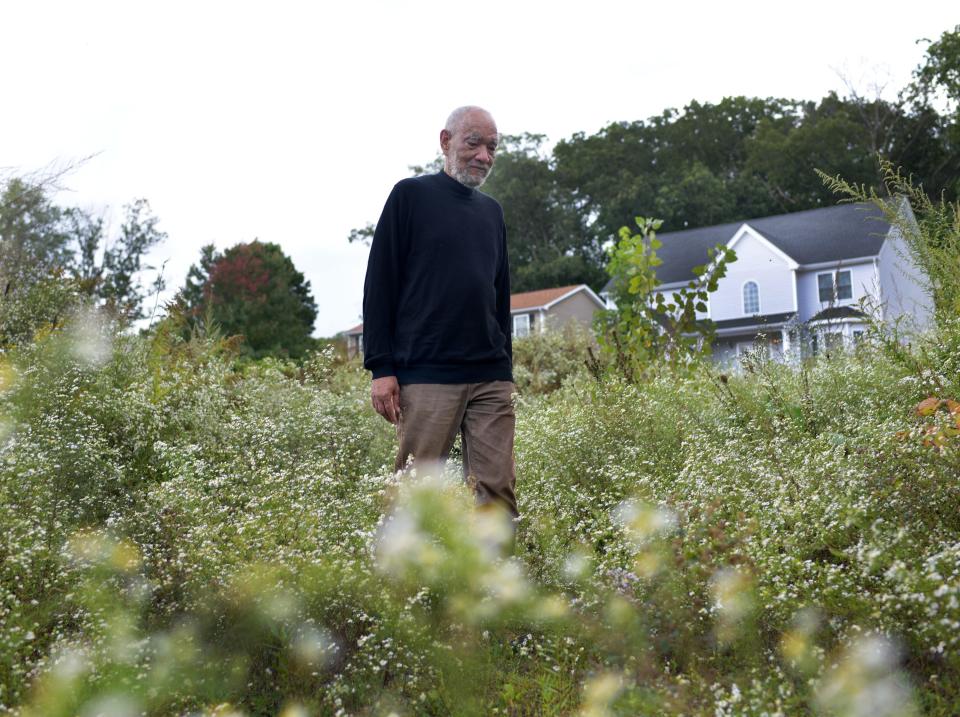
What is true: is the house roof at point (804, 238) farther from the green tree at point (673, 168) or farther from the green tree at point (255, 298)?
the green tree at point (255, 298)

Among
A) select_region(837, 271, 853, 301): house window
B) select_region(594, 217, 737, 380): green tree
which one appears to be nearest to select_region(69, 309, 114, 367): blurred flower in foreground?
select_region(594, 217, 737, 380): green tree

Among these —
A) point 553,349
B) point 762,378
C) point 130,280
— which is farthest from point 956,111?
point 762,378

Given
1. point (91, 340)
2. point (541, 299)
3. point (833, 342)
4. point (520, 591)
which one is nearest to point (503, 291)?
point (520, 591)

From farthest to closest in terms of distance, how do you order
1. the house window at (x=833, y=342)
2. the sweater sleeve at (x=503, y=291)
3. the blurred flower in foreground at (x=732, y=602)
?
1. the house window at (x=833, y=342)
2. the sweater sleeve at (x=503, y=291)
3. the blurred flower in foreground at (x=732, y=602)

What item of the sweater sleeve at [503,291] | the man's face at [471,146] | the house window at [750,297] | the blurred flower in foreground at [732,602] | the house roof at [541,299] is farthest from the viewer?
the house roof at [541,299]

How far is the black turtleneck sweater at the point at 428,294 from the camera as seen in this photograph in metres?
→ 4.01

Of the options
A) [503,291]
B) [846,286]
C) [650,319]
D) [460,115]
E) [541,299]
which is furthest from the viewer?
[541,299]

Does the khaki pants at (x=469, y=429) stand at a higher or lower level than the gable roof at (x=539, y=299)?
lower

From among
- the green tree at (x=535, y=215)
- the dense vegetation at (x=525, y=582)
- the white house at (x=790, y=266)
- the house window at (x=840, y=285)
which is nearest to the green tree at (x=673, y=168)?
the green tree at (x=535, y=215)

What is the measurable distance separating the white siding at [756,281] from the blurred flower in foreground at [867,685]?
2982 cm

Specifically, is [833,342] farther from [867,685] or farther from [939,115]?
[939,115]

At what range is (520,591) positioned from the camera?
336 centimetres

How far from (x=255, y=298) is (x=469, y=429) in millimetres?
31254

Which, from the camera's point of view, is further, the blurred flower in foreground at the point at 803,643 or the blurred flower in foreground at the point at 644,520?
the blurred flower in foreground at the point at 644,520
